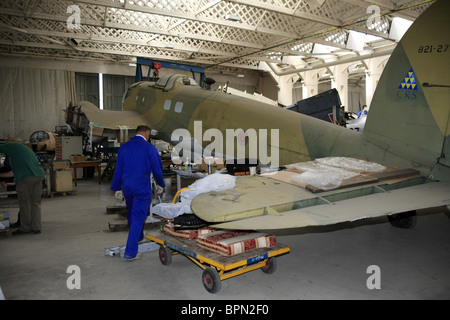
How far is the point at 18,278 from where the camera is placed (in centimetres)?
442

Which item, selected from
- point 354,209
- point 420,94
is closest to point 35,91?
point 420,94

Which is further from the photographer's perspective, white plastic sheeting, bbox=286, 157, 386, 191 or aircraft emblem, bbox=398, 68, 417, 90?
aircraft emblem, bbox=398, 68, 417, 90

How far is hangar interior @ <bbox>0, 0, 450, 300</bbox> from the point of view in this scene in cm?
424

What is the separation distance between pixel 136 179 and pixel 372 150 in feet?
11.3

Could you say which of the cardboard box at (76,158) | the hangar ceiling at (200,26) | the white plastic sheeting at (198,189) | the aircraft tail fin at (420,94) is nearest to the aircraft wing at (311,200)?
the white plastic sheeting at (198,189)

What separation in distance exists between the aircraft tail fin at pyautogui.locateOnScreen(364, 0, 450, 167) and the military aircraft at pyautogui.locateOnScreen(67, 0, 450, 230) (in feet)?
0.04

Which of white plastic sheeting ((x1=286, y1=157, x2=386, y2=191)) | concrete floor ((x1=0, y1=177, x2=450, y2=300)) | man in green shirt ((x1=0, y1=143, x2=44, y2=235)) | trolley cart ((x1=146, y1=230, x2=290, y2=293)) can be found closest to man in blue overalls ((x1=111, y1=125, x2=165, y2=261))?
concrete floor ((x1=0, y1=177, x2=450, y2=300))

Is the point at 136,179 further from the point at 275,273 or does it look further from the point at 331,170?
the point at 331,170

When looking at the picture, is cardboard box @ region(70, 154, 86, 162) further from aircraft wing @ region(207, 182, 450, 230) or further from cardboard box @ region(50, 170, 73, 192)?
aircraft wing @ region(207, 182, 450, 230)

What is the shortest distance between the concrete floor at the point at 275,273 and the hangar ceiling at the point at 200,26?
900 centimetres

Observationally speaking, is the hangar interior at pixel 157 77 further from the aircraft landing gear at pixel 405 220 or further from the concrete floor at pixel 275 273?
the aircraft landing gear at pixel 405 220

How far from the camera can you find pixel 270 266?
14.8ft
